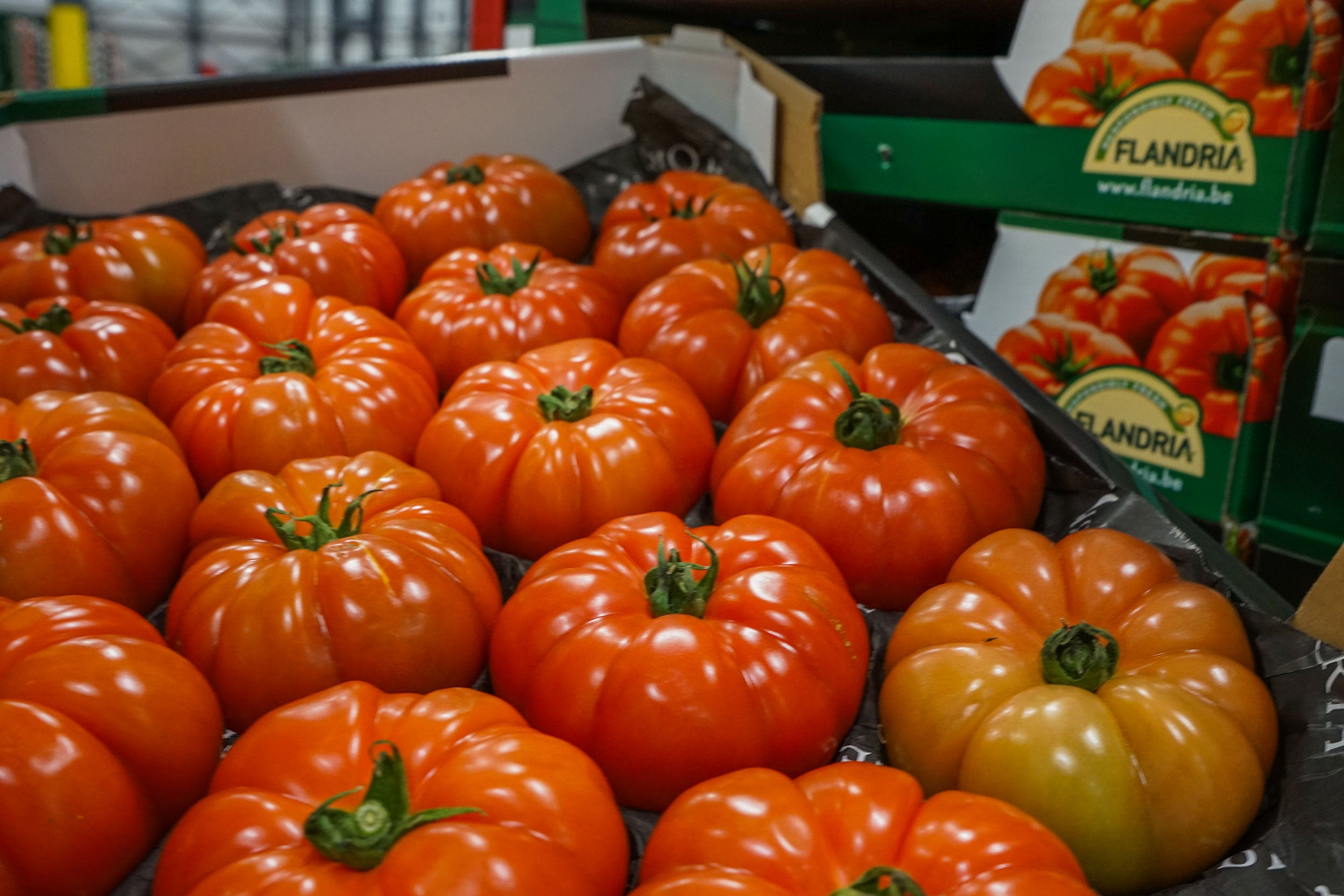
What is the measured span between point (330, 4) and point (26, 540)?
12542mm

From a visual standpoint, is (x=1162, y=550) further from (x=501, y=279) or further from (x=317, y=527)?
(x=501, y=279)

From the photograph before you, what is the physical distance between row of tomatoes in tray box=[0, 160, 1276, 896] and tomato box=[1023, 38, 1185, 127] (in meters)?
0.78

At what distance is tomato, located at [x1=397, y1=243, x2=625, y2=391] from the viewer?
6.72ft

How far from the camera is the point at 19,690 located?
1081mm

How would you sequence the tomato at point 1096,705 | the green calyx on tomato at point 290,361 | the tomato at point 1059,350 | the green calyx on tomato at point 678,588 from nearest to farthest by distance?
the tomato at point 1096,705
the green calyx on tomato at point 678,588
the green calyx on tomato at point 290,361
the tomato at point 1059,350

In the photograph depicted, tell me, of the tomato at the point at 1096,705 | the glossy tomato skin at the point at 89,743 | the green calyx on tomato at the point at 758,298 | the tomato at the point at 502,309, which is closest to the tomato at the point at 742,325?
the green calyx on tomato at the point at 758,298

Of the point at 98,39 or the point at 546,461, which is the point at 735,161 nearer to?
the point at 546,461

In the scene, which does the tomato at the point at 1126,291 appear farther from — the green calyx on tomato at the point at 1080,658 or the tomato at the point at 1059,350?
the green calyx on tomato at the point at 1080,658

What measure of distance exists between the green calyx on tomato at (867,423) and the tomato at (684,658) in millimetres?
267

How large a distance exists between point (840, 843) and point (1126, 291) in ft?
5.73

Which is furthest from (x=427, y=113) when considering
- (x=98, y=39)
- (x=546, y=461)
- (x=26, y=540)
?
(x=98, y=39)

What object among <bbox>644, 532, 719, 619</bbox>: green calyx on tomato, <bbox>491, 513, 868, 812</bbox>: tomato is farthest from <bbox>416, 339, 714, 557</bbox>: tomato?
<bbox>644, 532, 719, 619</bbox>: green calyx on tomato

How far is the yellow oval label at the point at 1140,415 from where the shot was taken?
2191 mm

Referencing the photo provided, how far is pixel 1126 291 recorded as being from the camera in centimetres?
224
